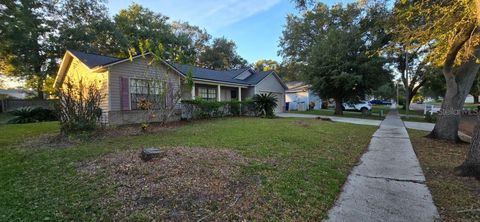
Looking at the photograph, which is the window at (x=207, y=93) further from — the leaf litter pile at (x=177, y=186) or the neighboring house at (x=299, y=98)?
the leaf litter pile at (x=177, y=186)

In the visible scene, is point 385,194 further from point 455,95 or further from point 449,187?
point 455,95

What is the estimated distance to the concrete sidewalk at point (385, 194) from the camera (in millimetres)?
2895

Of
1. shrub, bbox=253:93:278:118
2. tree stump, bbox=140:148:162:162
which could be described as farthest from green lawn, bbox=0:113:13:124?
shrub, bbox=253:93:278:118

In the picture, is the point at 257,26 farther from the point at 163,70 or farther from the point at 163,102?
the point at 163,102

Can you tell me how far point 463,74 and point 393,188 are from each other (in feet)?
22.5

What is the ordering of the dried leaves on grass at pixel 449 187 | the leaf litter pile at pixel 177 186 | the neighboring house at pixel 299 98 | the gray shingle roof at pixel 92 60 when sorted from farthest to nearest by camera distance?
the neighboring house at pixel 299 98 → the gray shingle roof at pixel 92 60 → the dried leaves on grass at pixel 449 187 → the leaf litter pile at pixel 177 186

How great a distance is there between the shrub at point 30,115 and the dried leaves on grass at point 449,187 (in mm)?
16529

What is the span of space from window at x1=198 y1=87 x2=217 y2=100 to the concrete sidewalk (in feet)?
42.5

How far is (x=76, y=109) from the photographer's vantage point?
7.59 m

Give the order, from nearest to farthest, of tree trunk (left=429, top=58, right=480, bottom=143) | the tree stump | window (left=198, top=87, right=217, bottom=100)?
the tree stump, tree trunk (left=429, top=58, right=480, bottom=143), window (left=198, top=87, right=217, bottom=100)

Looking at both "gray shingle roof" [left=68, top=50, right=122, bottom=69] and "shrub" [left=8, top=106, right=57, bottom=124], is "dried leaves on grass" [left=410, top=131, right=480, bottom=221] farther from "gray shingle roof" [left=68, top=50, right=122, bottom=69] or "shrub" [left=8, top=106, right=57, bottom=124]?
"shrub" [left=8, top=106, right=57, bottom=124]

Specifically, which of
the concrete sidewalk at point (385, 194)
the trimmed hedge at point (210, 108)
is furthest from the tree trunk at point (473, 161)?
the trimmed hedge at point (210, 108)

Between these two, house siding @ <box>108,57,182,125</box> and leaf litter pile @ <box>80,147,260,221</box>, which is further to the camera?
house siding @ <box>108,57,182,125</box>

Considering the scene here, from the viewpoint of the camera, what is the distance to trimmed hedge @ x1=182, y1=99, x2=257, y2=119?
13.7 meters
